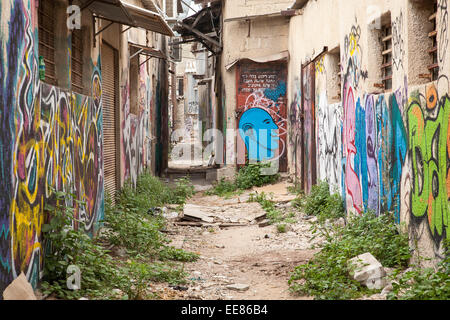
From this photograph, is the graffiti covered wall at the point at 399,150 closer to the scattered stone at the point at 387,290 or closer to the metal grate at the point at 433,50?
the metal grate at the point at 433,50

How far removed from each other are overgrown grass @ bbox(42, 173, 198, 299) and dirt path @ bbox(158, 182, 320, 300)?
14.2 inches

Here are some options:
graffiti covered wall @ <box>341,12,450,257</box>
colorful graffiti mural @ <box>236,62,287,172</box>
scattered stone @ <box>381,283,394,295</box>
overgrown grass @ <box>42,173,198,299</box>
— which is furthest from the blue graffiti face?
scattered stone @ <box>381,283,394,295</box>

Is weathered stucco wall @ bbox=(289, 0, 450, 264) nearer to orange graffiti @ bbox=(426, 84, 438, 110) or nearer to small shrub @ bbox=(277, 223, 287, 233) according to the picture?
orange graffiti @ bbox=(426, 84, 438, 110)

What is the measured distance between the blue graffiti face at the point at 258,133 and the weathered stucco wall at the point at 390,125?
4.75 m

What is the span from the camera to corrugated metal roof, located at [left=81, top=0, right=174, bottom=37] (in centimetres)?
728

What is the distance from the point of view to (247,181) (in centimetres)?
1524

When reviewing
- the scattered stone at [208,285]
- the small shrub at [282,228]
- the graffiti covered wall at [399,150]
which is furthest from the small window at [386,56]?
the scattered stone at [208,285]

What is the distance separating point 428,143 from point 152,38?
12.8m

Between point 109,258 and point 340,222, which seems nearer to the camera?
point 109,258

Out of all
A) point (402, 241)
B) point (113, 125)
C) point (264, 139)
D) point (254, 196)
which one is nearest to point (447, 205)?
point (402, 241)

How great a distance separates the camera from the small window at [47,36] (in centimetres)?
620

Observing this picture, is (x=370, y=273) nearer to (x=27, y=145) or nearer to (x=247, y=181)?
(x=27, y=145)

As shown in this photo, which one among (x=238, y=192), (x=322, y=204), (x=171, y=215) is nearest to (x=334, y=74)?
(x=322, y=204)

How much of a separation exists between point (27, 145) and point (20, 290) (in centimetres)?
123
